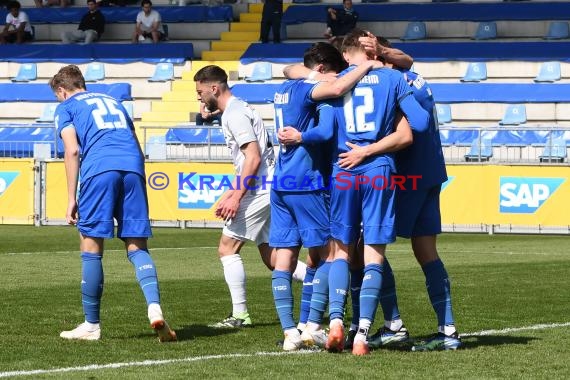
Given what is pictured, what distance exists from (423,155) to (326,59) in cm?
93

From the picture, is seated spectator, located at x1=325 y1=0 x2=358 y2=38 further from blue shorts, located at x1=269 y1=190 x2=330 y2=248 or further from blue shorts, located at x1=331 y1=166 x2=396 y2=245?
blue shorts, located at x1=331 y1=166 x2=396 y2=245

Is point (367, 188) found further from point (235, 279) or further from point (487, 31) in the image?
point (487, 31)

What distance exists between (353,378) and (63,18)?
93.4 ft

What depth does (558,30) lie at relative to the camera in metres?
29.2

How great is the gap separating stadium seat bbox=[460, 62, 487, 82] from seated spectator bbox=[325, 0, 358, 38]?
116 inches

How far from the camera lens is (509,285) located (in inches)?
507

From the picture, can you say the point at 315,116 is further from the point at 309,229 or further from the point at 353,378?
the point at 353,378

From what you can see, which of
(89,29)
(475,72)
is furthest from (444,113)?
(89,29)

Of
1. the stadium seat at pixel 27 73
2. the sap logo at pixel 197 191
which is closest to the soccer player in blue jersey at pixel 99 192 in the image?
the sap logo at pixel 197 191

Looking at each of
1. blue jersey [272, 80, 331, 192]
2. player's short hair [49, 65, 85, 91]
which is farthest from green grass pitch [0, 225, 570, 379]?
player's short hair [49, 65, 85, 91]

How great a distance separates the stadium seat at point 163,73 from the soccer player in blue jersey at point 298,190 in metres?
22.7

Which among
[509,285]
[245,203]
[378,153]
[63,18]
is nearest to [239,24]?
[63,18]

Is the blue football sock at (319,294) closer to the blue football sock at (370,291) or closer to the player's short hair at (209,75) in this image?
the blue football sock at (370,291)

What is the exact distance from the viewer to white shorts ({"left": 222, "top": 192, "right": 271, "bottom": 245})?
9.96 meters
